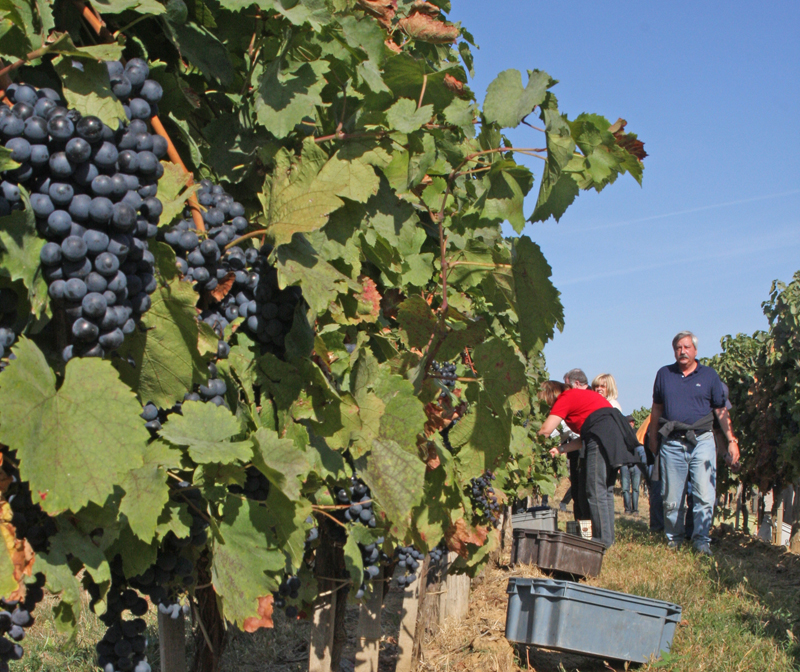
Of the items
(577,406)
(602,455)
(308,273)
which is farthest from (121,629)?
(577,406)

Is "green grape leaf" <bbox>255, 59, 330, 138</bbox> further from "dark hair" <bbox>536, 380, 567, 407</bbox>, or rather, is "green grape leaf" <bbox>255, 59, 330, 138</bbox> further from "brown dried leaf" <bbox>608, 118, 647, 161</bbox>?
"dark hair" <bbox>536, 380, 567, 407</bbox>

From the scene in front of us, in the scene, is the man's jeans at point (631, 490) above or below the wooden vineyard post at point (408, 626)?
above

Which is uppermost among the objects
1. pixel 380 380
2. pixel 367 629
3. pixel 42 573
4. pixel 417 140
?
pixel 417 140

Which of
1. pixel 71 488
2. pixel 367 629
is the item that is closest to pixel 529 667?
pixel 367 629

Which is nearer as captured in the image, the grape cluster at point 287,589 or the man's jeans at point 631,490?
the grape cluster at point 287,589

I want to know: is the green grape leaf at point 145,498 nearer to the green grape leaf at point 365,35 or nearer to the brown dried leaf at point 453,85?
the green grape leaf at point 365,35

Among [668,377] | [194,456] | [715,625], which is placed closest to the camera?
[194,456]

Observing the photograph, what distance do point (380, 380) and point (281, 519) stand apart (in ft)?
1.28

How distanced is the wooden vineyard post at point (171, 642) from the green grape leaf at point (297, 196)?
104 cm

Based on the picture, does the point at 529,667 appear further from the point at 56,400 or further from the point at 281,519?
the point at 56,400

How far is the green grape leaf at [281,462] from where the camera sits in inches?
45.8

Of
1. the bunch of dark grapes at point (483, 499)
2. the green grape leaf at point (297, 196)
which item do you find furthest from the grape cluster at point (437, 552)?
the green grape leaf at point (297, 196)

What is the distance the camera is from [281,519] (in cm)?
130

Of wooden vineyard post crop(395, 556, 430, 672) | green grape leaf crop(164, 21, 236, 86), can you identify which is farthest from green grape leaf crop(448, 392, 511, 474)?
wooden vineyard post crop(395, 556, 430, 672)
